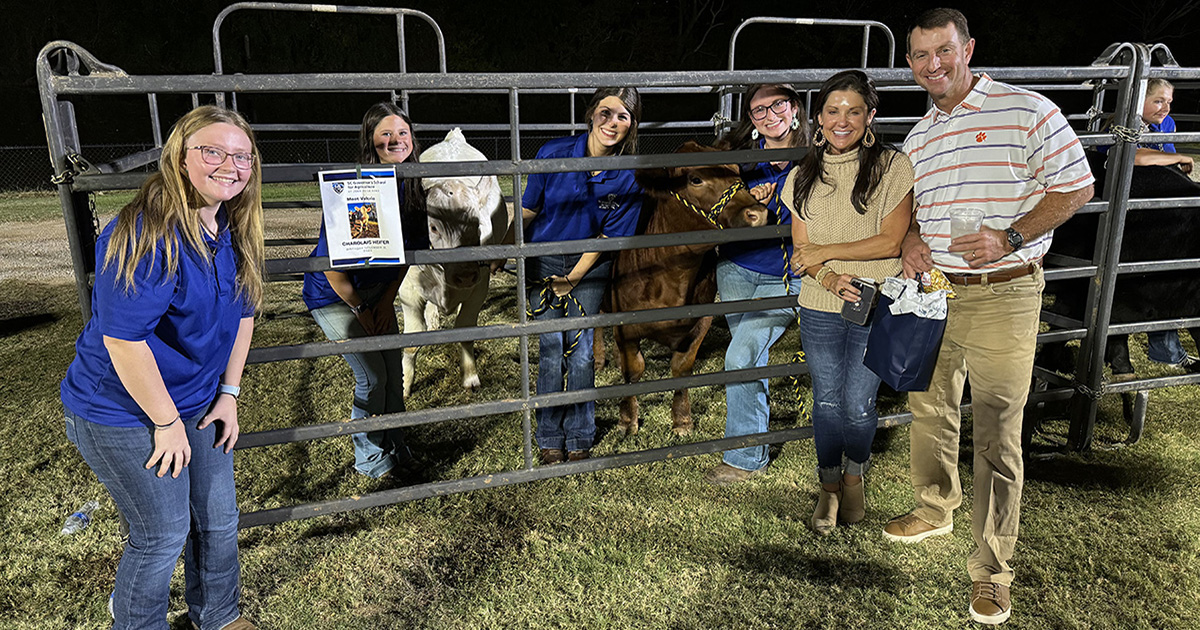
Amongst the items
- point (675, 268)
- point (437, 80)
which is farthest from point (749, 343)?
point (437, 80)

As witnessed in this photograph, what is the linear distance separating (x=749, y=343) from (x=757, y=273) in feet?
1.14

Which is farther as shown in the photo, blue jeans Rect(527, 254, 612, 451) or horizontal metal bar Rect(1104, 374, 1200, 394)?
horizontal metal bar Rect(1104, 374, 1200, 394)

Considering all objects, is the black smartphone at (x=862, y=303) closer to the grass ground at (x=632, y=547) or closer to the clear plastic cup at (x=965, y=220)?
the clear plastic cup at (x=965, y=220)

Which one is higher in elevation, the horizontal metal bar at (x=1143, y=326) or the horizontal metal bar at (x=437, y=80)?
the horizontal metal bar at (x=437, y=80)

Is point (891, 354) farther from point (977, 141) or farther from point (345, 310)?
point (345, 310)

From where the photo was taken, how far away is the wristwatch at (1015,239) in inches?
98.8

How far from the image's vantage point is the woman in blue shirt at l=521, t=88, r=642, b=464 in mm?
3461

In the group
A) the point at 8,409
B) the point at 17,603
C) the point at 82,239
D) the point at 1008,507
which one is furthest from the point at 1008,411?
the point at 8,409

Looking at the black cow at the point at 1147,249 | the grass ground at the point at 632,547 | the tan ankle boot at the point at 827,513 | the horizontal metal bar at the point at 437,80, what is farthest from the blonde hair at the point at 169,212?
the black cow at the point at 1147,249

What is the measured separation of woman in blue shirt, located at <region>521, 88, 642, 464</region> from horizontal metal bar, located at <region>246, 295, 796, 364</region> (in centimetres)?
50

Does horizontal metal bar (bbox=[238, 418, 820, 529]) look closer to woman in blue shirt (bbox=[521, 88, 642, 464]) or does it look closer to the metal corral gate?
the metal corral gate

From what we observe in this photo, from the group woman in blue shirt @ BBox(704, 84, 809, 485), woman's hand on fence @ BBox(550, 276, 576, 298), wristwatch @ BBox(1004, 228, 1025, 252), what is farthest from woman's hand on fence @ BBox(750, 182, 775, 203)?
wristwatch @ BBox(1004, 228, 1025, 252)

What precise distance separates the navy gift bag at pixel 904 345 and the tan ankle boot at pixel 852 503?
2.05 feet

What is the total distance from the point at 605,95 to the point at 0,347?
18.4 ft
